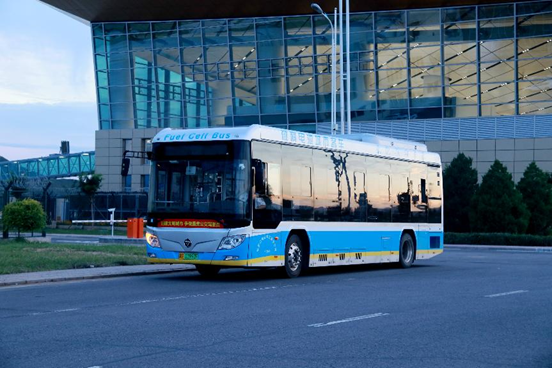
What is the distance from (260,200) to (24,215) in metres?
15.8

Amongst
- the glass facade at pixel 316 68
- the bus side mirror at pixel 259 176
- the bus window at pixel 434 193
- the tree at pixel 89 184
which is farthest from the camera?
the tree at pixel 89 184

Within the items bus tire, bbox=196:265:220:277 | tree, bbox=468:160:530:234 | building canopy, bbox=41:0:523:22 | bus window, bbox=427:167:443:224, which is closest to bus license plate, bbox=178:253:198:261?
bus tire, bbox=196:265:220:277

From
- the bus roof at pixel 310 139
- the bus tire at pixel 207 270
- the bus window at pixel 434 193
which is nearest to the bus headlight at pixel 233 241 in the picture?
the bus roof at pixel 310 139

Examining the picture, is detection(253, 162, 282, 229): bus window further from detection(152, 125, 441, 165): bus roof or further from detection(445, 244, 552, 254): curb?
detection(445, 244, 552, 254): curb

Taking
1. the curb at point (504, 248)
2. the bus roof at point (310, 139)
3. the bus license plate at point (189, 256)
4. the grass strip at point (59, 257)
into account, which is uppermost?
→ the bus roof at point (310, 139)

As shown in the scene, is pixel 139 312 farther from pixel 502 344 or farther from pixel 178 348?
pixel 502 344

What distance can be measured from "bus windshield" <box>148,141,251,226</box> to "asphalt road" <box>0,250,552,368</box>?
1.56 m

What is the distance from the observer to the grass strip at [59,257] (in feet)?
69.4

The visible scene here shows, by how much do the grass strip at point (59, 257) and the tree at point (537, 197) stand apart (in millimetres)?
25234

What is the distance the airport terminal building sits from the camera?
53.3 metres

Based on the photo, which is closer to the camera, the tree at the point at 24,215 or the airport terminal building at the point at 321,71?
the tree at the point at 24,215

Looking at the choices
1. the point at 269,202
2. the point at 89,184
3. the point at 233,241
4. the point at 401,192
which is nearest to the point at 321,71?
the point at 89,184

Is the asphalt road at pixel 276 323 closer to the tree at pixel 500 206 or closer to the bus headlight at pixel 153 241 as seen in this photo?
the bus headlight at pixel 153 241

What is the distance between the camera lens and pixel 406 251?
25.7 m
